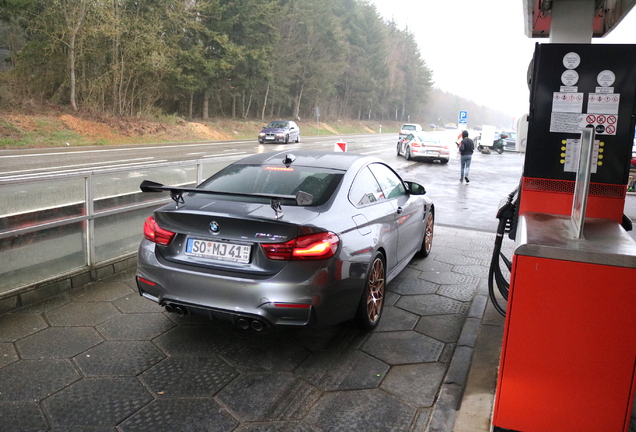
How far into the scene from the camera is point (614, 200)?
3594 mm

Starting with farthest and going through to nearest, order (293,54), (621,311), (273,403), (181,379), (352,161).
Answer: (293,54) < (352,161) < (181,379) < (273,403) < (621,311)

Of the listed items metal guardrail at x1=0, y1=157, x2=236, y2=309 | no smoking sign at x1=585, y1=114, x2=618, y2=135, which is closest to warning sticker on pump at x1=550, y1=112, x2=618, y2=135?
no smoking sign at x1=585, y1=114, x2=618, y2=135

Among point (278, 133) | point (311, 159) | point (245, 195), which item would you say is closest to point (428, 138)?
point (278, 133)

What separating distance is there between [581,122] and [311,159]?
233 cm

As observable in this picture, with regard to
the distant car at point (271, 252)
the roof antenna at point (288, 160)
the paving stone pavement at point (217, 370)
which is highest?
the roof antenna at point (288, 160)

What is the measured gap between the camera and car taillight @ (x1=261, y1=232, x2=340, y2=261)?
11.5ft

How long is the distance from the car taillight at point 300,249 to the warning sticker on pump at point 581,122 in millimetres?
1934

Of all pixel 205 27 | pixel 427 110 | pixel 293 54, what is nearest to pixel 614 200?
pixel 205 27

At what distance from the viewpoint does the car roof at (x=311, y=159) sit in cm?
471

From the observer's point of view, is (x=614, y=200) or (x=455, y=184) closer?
(x=614, y=200)

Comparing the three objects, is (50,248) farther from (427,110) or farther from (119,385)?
(427,110)

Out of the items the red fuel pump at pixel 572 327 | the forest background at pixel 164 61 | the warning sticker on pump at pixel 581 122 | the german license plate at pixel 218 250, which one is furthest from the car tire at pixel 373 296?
the forest background at pixel 164 61

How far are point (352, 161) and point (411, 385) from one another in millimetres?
2204

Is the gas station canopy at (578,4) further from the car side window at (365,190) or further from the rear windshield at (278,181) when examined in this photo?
the rear windshield at (278,181)
